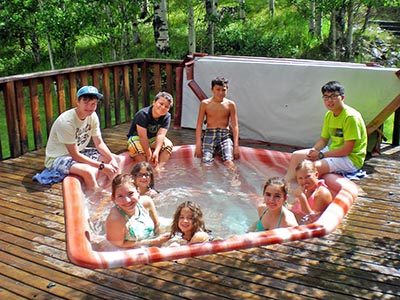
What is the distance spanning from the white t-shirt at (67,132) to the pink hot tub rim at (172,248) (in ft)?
1.20

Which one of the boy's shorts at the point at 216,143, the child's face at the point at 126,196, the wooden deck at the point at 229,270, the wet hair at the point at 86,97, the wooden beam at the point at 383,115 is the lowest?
the wooden deck at the point at 229,270

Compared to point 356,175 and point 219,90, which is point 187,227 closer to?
point 356,175

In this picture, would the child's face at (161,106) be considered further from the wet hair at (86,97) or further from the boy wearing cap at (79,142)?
the wet hair at (86,97)

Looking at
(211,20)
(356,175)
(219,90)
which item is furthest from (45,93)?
(211,20)

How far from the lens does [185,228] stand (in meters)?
3.77

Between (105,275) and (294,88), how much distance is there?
12.1 feet

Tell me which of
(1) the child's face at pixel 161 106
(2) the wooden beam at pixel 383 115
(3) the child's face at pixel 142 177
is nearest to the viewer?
(3) the child's face at pixel 142 177

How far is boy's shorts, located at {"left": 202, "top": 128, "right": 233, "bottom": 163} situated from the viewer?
5.67m

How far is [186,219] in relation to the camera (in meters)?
3.74

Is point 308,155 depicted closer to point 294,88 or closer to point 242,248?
point 294,88

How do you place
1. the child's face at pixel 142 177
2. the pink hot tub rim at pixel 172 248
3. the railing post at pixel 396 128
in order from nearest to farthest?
the pink hot tub rim at pixel 172 248 → the child's face at pixel 142 177 → the railing post at pixel 396 128

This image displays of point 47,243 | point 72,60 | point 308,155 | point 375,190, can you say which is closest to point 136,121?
point 308,155

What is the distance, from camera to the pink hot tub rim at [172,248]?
3238 millimetres

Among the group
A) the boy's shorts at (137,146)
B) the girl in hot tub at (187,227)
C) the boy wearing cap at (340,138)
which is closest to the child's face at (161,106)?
the boy's shorts at (137,146)
